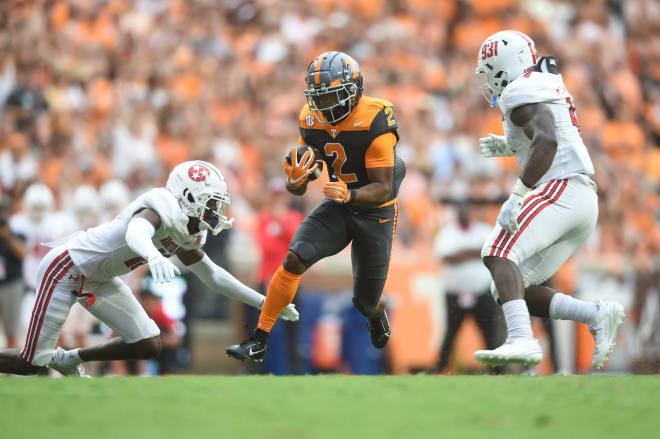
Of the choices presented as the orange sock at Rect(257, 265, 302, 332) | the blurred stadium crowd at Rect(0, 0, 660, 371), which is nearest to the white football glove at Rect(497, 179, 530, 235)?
the orange sock at Rect(257, 265, 302, 332)

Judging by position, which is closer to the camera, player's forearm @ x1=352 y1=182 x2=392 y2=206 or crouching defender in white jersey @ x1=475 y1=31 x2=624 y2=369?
crouching defender in white jersey @ x1=475 y1=31 x2=624 y2=369

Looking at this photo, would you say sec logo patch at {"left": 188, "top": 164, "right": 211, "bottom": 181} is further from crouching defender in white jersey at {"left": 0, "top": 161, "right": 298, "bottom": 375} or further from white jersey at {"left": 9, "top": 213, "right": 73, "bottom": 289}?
white jersey at {"left": 9, "top": 213, "right": 73, "bottom": 289}

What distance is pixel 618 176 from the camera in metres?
11.9

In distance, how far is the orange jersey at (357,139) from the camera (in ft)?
19.1

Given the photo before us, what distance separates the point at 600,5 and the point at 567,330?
22.7 ft

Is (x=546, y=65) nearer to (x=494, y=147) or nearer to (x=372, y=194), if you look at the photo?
(x=494, y=147)

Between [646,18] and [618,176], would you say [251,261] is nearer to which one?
[618,176]

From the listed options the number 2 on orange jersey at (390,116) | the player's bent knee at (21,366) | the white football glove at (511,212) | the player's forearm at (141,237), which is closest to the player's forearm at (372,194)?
the number 2 on orange jersey at (390,116)

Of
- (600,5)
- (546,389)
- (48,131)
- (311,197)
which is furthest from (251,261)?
(600,5)

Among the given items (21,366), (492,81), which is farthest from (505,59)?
(21,366)

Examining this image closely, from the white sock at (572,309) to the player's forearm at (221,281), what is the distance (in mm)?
1935

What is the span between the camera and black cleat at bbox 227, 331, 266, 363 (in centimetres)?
564

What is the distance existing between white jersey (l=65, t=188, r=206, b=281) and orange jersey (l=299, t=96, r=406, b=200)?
40.4 inches

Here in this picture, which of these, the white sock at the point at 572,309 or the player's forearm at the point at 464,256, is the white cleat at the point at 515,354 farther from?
the player's forearm at the point at 464,256
